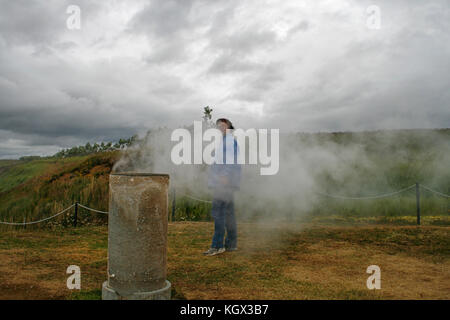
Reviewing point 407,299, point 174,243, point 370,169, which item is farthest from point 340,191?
point 407,299

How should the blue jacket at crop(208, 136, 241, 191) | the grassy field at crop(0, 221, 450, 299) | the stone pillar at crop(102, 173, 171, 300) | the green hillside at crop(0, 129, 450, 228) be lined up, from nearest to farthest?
the stone pillar at crop(102, 173, 171, 300) < the grassy field at crop(0, 221, 450, 299) < the blue jacket at crop(208, 136, 241, 191) < the green hillside at crop(0, 129, 450, 228)

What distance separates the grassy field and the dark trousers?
28cm

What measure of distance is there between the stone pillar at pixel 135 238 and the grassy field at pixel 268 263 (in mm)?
469

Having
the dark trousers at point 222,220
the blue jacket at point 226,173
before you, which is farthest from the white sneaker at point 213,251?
the blue jacket at point 226,173

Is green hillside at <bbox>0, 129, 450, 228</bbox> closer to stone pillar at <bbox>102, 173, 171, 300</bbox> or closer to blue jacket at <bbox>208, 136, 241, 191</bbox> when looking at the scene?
blue jacket at <bbox>208, 136, 241, 191</bbox>

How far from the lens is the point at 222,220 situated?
6.31 metres

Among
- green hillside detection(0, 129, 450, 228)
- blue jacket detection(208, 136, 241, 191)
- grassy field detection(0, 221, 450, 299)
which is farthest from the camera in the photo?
green hillside detection(0, 129, 450, 228)

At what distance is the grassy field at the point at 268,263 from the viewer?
14.1 ft

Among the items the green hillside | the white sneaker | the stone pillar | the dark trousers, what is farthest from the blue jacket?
the green hillside

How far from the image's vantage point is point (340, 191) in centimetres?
1446

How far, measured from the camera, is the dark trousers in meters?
6.28

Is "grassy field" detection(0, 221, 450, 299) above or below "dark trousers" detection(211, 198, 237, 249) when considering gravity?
below

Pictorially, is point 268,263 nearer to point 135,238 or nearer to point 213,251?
point 213,251

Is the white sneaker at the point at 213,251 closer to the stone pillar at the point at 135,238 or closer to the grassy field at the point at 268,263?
the grassy field at the point at 268,263
